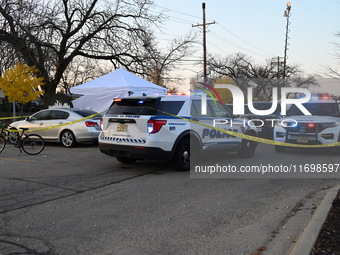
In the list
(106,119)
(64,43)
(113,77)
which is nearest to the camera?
(106,119)

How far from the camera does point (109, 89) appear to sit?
59.3 feet

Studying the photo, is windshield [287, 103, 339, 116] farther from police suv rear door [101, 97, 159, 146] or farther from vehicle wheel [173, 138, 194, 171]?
police suv rear door [101, 97, 159, 146]

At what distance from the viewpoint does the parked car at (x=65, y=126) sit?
1305 cm

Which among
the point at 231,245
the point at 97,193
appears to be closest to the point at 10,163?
the point at 97,193

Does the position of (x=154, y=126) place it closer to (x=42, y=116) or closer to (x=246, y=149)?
(x=246, y=149)

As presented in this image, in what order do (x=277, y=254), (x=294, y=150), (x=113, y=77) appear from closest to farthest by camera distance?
(x=277, y=254) < (x=294, y=150) < (x=113, y=77)

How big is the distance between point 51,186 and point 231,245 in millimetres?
4127

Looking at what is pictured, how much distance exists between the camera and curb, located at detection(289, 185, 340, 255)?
376cm

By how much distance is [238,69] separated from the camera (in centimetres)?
6631

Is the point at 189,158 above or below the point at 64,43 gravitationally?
below

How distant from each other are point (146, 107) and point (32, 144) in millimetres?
4841

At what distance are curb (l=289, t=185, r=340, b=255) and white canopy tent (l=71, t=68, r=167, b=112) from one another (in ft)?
43.6

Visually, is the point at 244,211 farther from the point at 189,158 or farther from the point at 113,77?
the point at 113,77

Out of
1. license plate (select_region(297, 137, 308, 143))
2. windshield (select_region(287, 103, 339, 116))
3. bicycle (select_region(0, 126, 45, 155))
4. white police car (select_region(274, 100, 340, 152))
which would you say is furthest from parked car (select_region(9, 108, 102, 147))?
windshield (select_region(287, 103, 339, 116))
